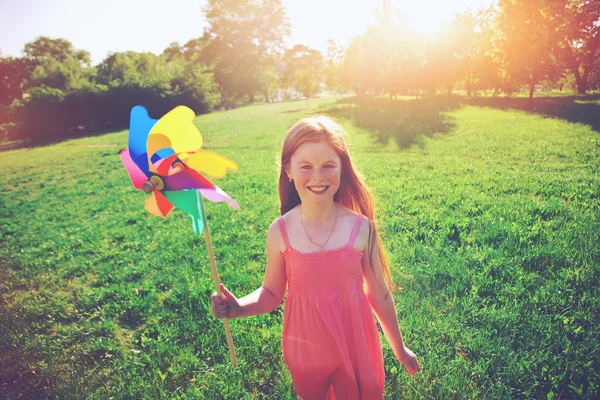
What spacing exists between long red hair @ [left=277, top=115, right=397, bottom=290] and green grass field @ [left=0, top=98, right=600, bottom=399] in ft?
3.57

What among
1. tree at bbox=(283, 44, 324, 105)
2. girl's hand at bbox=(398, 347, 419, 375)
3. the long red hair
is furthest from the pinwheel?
tree at bbox=(283, 44, 324, 105)

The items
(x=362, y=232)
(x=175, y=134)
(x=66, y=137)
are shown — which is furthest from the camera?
(x=66, y=137)

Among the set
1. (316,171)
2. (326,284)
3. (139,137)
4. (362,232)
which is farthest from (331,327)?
(139,137)

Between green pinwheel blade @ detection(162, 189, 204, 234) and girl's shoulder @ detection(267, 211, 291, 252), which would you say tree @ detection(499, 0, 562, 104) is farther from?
green pinwheel blade @ detection(162, 189, 204, 234)

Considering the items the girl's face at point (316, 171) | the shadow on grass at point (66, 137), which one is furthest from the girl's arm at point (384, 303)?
the shadow on grass at point (66, 137)

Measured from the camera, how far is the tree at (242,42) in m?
47.5

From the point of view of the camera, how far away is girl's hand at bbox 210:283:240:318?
1594 millimetres

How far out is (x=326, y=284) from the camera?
4.95 ft

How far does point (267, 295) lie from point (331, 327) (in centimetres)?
41

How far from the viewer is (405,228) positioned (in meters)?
4.32

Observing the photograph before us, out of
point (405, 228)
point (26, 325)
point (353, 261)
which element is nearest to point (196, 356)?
point (353, 261)

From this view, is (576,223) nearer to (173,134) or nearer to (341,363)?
(341,363)

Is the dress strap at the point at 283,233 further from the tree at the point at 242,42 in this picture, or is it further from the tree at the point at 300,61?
the tree at the point at 242,42

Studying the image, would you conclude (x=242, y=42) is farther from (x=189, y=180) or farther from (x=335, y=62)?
(x=189, y=180)
